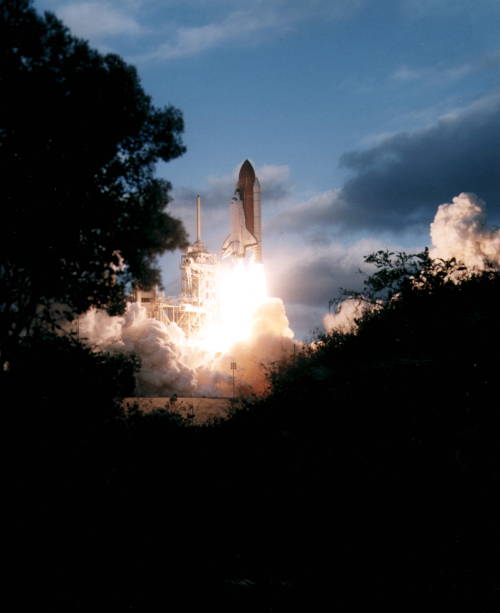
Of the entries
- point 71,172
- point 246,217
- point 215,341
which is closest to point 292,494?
point 71,172

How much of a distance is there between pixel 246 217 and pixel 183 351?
665 inches

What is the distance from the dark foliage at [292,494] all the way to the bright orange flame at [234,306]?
53480 millimetres

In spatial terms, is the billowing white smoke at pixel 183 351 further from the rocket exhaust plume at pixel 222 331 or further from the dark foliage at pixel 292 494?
the dark foliage at pixel 292 494

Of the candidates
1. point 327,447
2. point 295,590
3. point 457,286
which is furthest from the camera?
point 457,286

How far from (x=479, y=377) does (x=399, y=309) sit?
6310 millimetres

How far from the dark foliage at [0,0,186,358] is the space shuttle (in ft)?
157

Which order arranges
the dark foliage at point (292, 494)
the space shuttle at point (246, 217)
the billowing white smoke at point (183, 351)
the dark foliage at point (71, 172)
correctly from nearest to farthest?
the dark foliage at point (292, 494) < the dark foliage at point (71, 172) < the billowing white smoke at point (183, 351) < the space shuttle at point (246, 217)

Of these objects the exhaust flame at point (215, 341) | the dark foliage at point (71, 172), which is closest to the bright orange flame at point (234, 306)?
the exhaust flame at point (215, 341)

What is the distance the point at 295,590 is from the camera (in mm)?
8453

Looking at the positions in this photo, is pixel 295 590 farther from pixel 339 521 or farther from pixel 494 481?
pixel 494 481

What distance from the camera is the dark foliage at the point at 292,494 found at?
846 centimetres

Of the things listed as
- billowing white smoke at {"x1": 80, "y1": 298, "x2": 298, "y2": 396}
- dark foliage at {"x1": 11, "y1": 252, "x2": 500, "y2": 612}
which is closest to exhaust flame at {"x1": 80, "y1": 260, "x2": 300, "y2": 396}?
billowing white smoke at {"x1": 80, "y1": 298, "x2": 298, "y2": 396}

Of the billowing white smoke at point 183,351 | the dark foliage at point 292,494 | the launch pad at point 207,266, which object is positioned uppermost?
the launch pad at point 207,266

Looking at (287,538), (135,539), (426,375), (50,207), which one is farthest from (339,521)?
(50,207)
